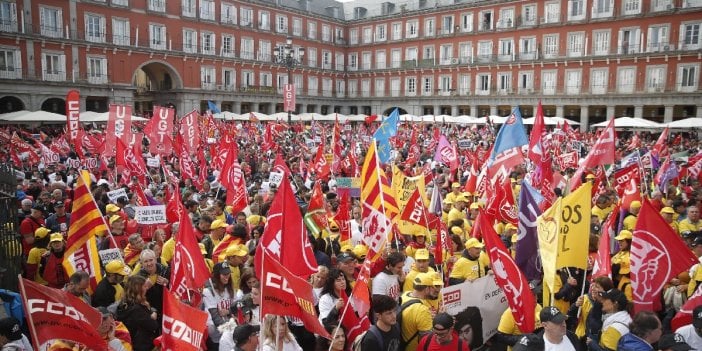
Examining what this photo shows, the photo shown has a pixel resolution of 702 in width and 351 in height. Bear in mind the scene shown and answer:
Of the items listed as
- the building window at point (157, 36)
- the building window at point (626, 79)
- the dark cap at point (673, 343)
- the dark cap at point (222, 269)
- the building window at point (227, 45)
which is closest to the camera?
the dark cap at point (673, 343)

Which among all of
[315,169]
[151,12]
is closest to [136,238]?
[315,169]

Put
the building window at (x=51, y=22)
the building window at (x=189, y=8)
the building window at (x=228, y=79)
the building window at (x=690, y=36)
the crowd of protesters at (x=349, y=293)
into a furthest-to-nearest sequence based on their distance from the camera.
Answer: the building window at (x=228, y=79)
the building window at (x=189, y=8)
the building window at (x=690, y=36)
the building window at (x=51, y=22)
the crowd of protesters at (x=349, y=293)

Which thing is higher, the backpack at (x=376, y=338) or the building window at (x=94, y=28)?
the building window at (x=94, y=28)

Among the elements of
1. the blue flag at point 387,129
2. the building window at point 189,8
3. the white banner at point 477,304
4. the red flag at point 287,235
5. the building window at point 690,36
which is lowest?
the white banner at point 477,304

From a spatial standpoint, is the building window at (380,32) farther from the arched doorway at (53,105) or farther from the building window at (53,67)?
the arched doorway at (53,105)

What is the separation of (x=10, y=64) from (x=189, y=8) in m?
15.2

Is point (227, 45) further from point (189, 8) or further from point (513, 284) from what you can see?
point (513, 284)

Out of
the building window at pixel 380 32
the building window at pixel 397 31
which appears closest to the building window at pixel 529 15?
the building window at pixel 397 31

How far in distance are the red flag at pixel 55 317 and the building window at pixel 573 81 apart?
45.6 m

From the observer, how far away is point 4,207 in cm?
611

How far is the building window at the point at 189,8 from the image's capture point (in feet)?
146

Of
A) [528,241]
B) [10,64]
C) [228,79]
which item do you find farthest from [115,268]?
[228,79]

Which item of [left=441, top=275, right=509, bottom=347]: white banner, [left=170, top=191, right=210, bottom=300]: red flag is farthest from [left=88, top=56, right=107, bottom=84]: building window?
[left=441, top=275, right=509, bottom=347]: white banner

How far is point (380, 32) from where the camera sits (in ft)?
184
